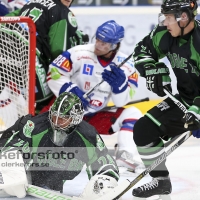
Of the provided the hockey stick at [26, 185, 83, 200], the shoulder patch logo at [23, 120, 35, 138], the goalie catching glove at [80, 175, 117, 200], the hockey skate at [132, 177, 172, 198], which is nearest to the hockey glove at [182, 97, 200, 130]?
the hockey skate at [132, 177, 172, 198]

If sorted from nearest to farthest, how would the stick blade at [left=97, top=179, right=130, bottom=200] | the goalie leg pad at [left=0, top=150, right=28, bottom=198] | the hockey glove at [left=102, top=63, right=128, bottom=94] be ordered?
the stick blade at [left=97, top=179, right=130, bottom=200] → the goalie leg pad at [left=0, top=150, right=28, bottom=198] → the hockey glove at [left=102, top=63, right=128, bottom=94]

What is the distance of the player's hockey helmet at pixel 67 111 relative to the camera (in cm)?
377

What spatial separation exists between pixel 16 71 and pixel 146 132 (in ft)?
5.27

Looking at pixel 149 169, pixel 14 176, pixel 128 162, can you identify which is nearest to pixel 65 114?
pixel 14 176

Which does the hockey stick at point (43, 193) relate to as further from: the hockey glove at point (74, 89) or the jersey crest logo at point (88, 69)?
the jersey crest logo at point (88, 69)

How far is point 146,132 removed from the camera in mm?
3943

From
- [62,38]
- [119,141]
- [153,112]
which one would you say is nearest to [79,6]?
[62,38]

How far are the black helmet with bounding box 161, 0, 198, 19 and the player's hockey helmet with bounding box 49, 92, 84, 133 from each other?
658 millimetres

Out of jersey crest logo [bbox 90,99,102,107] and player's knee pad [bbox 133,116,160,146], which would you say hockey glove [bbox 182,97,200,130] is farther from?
jersey crest logo [bbox 90,99,102,107]

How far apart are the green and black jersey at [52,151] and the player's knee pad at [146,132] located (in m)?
0.20

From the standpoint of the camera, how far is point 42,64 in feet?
18.2

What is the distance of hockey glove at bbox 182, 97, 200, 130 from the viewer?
369 cm

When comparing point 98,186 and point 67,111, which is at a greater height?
point 67,111

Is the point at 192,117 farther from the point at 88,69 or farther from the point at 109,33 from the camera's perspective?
the point at 88,69
